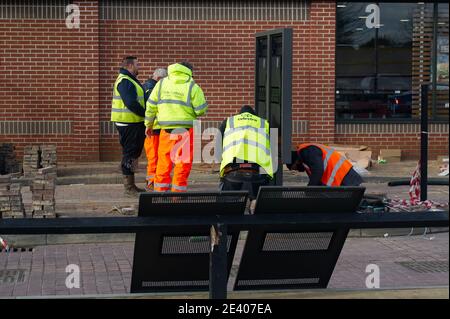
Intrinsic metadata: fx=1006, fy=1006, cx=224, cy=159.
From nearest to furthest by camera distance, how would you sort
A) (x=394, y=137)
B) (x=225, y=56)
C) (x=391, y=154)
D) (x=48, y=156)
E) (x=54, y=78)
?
(x=48, y=156)
(x=54, y=78)
(x=225, y=56)
(x=391, y=154)
(x=394, y=137)

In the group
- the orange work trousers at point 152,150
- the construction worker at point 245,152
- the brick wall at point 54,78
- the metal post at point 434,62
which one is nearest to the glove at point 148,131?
the orange work trousers at point 152,150

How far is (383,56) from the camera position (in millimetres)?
18719

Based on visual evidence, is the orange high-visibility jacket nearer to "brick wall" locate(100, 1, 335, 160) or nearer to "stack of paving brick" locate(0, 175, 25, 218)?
"stack of paving brick" locate(0, 175, 25, 218)

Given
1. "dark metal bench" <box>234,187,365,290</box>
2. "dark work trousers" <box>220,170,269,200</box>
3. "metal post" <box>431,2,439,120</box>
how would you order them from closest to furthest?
"dark metal bench" <box>234,187,365,290</box> < "dark work trousers" <box>220,170,269,200</box> < "metal post" <box>431,2,439,120</box>

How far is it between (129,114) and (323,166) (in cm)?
411

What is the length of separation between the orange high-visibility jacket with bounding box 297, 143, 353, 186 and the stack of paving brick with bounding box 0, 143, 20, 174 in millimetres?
6672

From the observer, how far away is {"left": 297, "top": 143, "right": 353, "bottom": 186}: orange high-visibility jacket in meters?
10.4

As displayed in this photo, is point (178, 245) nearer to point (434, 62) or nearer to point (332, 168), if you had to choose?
point (332, 168)

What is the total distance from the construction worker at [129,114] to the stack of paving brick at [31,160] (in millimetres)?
1867

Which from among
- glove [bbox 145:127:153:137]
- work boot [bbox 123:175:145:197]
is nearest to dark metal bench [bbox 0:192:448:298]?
glove [bbox 145:127:153:137]

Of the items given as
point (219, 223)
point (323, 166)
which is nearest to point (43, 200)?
point (323, 166)
